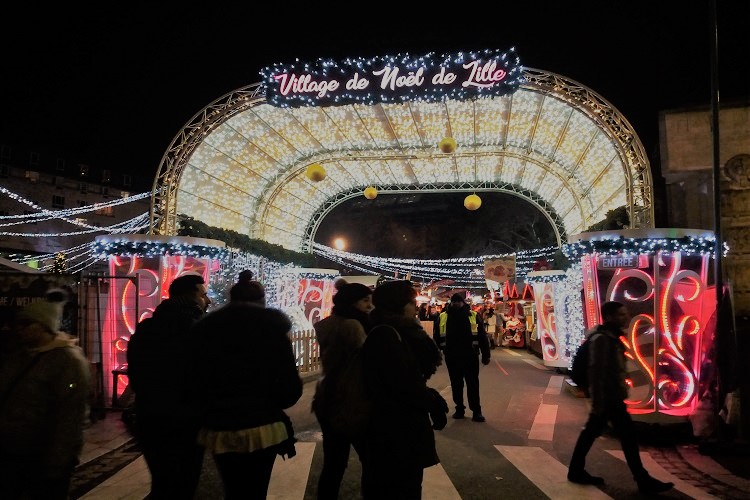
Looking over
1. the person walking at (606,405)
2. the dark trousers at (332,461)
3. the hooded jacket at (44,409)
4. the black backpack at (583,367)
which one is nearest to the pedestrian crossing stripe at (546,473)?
the person walking at (606,405)

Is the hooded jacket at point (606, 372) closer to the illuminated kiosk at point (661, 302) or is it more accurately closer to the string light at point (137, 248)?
the illuminated kiosk at point (661, 302)

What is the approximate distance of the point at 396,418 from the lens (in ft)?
10.1

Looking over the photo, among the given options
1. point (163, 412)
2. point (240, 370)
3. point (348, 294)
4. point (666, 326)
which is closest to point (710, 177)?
point (666, 326)

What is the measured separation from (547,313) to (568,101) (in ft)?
20.3

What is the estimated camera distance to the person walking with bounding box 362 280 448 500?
3.05 m

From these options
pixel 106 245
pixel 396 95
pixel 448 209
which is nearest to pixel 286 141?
pixel 396 95

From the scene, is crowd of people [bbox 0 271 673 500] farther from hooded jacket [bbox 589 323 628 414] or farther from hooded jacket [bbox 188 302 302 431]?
hooded jacket [bbox 589 323 628 414]

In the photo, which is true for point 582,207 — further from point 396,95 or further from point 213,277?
point 213,277

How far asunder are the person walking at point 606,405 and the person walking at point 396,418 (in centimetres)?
250

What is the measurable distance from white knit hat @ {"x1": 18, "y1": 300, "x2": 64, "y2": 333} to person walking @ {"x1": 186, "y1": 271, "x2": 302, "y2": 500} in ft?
3.05

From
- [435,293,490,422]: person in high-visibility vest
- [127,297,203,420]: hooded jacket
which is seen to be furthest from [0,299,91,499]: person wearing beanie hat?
[435,293,490,422]: person in high-visibility vest

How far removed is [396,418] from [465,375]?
5109 mm

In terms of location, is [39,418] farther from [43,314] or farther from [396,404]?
[396,404]

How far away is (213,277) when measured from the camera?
1144 centimetres
